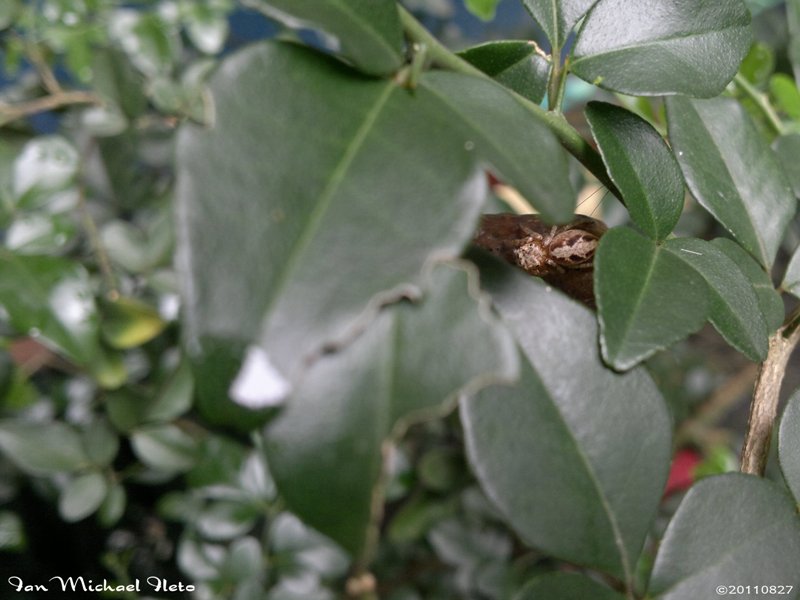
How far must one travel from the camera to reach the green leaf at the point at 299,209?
0.68 feet

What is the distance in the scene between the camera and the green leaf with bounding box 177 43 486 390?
0.68 feet

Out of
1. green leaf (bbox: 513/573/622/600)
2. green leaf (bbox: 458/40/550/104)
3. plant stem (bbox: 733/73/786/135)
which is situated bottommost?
green leaf (bbox: 513/573/622/600)

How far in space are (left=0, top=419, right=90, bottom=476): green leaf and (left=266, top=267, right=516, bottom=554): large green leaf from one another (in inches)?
21.3

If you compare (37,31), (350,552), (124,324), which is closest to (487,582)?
(124,324)

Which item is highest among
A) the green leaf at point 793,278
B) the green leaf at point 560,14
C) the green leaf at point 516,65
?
the green leaf at point 560,14

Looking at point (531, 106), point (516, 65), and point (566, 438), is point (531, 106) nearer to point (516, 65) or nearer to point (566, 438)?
point (516, 65)

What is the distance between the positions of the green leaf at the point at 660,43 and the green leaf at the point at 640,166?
0.02 meters

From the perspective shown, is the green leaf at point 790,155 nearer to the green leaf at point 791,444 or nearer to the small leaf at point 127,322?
the green leaf at point 791,444

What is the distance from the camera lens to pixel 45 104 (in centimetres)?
75

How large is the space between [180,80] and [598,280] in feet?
2.53

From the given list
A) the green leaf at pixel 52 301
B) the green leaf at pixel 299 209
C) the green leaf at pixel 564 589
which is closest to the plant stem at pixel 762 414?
the green leaf at pixel 564 589

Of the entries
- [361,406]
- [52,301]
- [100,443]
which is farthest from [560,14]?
[100,443]

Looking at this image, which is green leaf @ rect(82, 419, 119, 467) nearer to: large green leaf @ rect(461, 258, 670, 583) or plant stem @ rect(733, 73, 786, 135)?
large green leaf @ rect(461, 258, 670, 583)

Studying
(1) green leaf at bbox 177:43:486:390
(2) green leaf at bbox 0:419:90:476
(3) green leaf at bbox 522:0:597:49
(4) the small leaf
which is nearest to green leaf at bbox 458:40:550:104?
(3) green leaf at bbox 522:0:597:49
